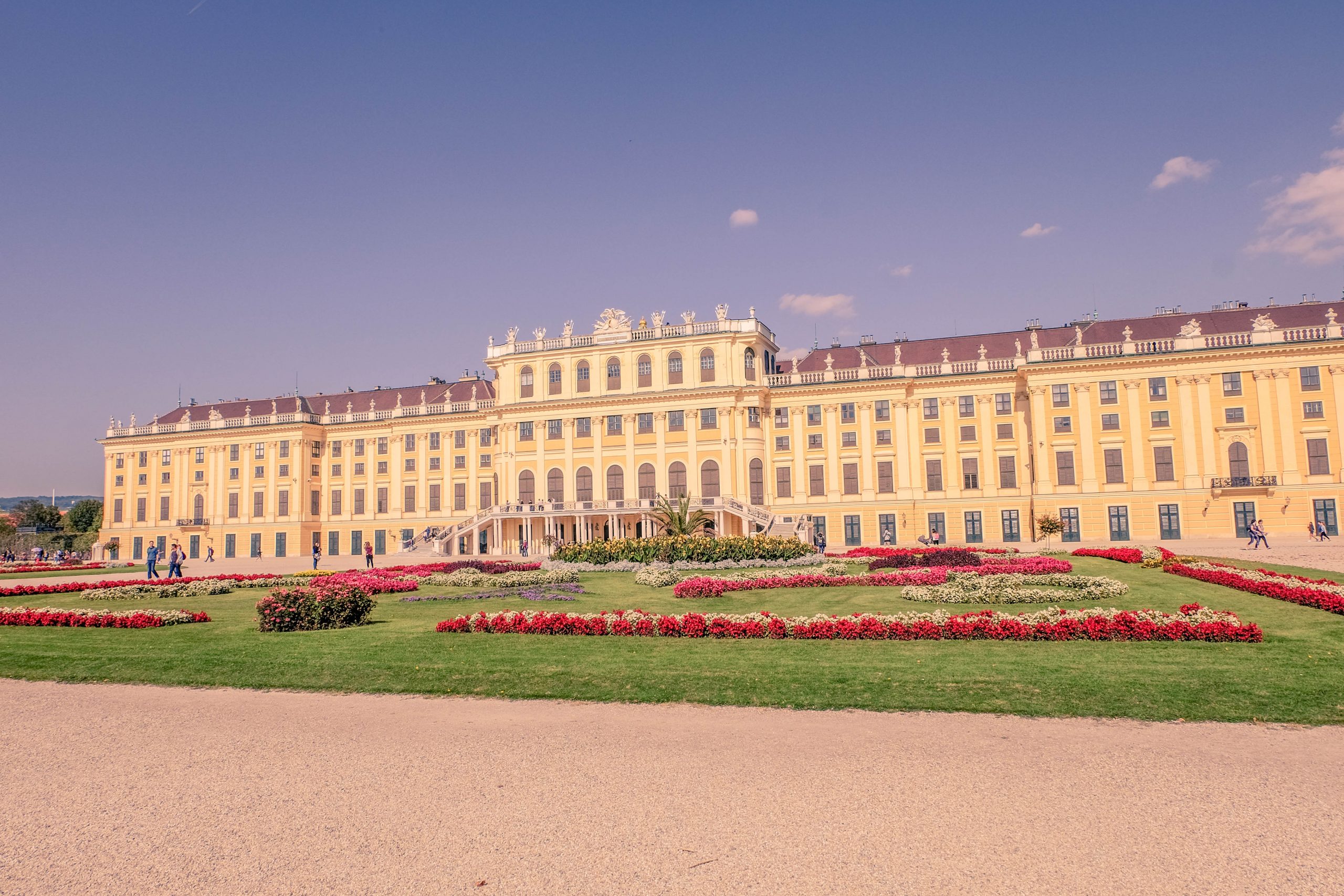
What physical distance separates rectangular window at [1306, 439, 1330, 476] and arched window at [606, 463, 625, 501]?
151 ft

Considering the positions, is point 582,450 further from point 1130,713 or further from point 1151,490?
point 1130,713

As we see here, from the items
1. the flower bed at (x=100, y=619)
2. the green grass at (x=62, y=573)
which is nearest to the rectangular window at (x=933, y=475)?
the green grass at (x=62, y=573)

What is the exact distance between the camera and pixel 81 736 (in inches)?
425

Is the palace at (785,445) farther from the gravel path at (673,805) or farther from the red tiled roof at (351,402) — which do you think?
the gravel path at (673,805)

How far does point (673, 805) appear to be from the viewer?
7707mm

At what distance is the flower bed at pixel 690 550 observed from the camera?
3722 cm

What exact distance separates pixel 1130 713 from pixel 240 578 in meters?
33.9

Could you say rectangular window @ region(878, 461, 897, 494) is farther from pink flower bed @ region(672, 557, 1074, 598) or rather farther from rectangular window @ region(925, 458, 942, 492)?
pink flower bed @ region(672, 557, 1074, 598)

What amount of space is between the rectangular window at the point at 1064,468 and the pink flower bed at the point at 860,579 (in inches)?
1266

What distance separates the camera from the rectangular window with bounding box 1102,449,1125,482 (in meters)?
58.2

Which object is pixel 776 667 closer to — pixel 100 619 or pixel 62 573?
pixel 100 619

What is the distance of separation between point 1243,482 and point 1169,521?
4.87 metres

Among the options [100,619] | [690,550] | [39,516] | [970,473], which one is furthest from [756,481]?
[39,516]

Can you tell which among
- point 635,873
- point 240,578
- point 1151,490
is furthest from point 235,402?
point 635,873
